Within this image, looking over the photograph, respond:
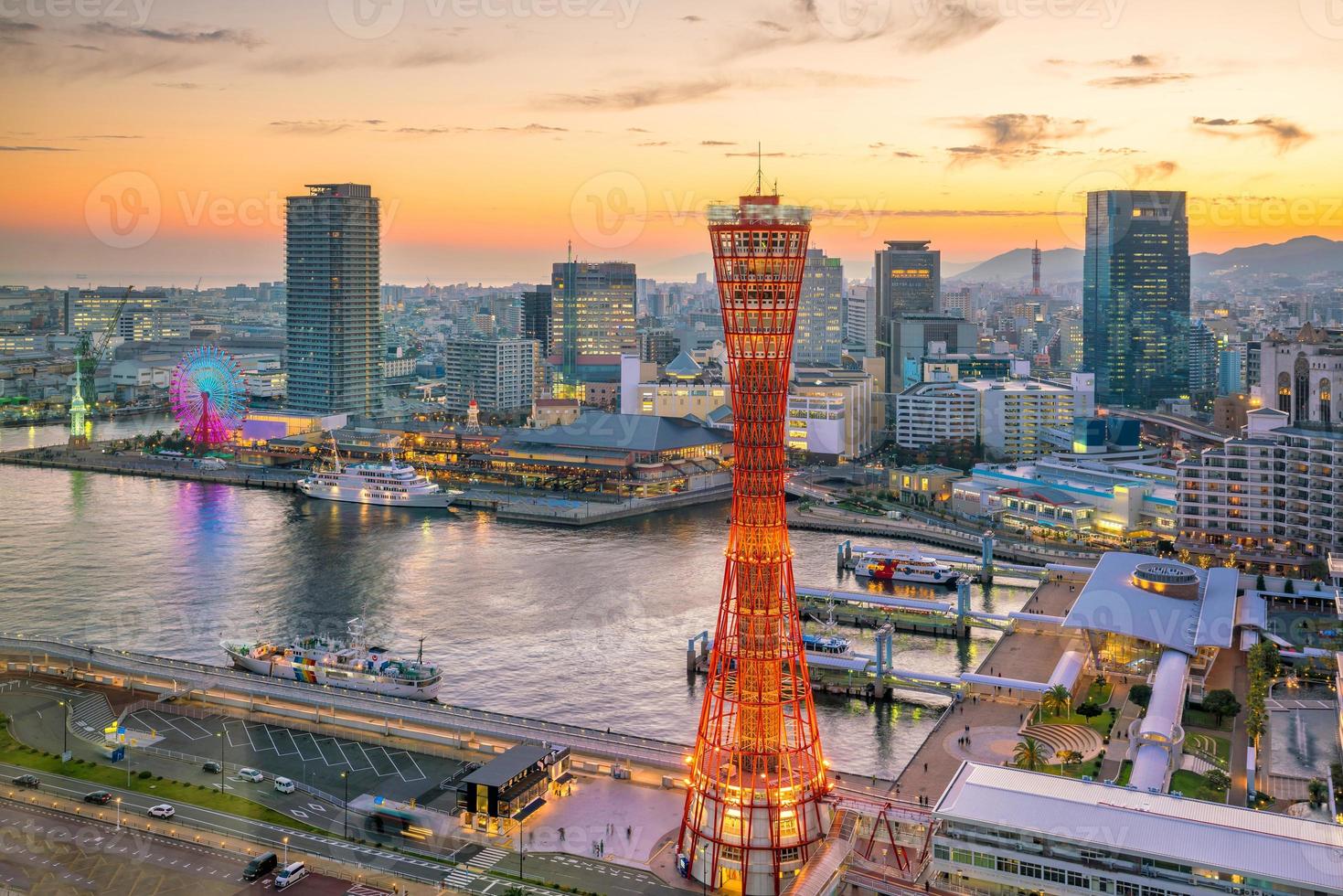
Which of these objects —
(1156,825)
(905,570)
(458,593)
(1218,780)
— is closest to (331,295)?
(458,593)

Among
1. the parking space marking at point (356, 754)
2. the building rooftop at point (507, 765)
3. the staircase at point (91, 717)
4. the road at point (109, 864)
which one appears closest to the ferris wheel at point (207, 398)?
the staircase at point (91, 717)

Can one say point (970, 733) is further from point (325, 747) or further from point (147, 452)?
point (147, 452)

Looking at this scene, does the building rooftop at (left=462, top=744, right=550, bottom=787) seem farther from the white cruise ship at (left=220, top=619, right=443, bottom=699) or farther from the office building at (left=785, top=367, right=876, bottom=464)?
the office building at (left=785, top=367, right=876, bottom=464)

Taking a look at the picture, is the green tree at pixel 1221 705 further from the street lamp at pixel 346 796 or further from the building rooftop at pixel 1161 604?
the street lamp at pixel 346 796

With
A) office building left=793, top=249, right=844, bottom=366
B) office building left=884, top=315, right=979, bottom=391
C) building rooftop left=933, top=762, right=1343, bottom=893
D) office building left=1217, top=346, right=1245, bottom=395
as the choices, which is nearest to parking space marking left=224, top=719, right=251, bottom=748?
building rooftop left=933, top=762, right=1343, bottom=893

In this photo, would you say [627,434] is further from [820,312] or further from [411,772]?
[820,312]
